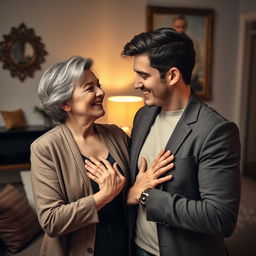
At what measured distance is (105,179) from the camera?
4.47 feet

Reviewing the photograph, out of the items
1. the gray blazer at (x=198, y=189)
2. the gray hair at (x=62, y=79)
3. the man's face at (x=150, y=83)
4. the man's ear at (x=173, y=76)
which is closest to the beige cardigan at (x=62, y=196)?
the gray hair at (x=62, y=79)

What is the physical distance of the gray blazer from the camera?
117 centimetres

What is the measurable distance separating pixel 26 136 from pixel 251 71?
3.72 meters

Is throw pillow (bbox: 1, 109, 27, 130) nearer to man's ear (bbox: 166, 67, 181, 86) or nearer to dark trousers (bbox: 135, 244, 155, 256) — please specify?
dark trousers (bbox: 135, 244, 155, 256)

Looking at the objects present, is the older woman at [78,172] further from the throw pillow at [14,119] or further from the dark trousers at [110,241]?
the throw pillow at [14,119]

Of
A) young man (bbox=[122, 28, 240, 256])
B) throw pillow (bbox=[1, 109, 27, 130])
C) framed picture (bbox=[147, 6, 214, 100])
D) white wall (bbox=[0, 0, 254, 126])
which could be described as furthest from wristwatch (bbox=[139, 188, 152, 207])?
framed picture (bbox=[147, 6, 214, 100])

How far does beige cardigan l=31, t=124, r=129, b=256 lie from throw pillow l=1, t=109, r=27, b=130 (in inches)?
109

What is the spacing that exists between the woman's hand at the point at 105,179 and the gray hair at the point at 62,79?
30cm

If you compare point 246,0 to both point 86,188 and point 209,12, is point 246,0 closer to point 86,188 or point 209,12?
point 209,12

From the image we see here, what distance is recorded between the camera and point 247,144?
227 inches

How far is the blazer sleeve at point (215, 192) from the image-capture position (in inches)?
46.2

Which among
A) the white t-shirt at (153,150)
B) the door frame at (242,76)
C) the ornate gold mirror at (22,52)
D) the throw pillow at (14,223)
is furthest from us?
the door frame at (242,76)

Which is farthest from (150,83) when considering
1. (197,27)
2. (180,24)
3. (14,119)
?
A: (197,27)

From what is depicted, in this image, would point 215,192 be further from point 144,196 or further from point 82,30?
point 82,30
